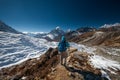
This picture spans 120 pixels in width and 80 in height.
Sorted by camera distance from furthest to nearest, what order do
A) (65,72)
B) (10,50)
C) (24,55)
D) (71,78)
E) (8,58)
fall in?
(10,50), (24,55), (8,58), (65,72), (71,78)

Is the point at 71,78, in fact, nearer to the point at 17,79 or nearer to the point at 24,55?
the point at 17,79

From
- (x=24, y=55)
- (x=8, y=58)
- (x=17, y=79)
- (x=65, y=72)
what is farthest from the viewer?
(x=24, y=55)

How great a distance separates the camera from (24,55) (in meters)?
63.7

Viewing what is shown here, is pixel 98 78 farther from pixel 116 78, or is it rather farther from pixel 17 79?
pixel 17 79

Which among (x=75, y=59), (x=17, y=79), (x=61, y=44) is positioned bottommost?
(x=17, y=79)

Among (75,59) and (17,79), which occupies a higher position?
(75,59)

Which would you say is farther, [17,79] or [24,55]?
[24,55]

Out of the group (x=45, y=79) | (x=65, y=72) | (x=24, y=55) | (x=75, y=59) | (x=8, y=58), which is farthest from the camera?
(x=24, y=55)

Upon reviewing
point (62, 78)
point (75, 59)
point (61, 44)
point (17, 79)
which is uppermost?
point (61, 44)

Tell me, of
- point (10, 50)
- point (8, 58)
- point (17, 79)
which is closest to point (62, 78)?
point (17, 79)

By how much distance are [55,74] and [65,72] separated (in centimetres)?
102

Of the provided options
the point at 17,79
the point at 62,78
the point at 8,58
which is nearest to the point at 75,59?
the point at 62,78

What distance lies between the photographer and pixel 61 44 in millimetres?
13188

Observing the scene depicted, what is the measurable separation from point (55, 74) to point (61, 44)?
8.74ft
